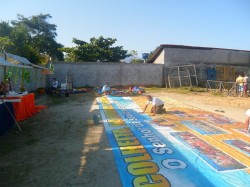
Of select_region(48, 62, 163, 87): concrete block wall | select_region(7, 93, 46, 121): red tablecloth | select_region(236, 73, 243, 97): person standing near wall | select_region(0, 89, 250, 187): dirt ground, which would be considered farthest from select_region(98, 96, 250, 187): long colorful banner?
select_region(48, 62, 163, 87): concrete block wall

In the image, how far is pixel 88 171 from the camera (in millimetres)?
4793

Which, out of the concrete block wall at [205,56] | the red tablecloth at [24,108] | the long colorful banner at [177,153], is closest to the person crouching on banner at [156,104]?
the long colorful banner at [177,153]

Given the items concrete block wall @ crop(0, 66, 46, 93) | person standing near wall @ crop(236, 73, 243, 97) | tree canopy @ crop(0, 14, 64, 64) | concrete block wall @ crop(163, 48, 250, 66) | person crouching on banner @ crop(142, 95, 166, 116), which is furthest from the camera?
tree canopy @ crop(0, 14, 64, 64)

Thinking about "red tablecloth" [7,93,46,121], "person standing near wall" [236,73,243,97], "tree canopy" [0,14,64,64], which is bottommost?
"red tablecloth" [7,93,46,121]

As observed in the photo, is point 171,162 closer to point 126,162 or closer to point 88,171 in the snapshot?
point 126,162

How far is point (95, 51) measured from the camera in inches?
1163

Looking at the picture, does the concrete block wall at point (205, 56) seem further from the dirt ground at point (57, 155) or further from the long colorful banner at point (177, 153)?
the dirt ground at point (57, 155)

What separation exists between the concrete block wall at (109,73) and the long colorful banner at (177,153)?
14041 mm

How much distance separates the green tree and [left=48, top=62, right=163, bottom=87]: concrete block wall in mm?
6696

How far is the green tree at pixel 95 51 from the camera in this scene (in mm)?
29359

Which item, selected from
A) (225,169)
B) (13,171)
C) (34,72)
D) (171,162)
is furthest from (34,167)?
(34,72)

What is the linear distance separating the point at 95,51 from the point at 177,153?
25.2 metres

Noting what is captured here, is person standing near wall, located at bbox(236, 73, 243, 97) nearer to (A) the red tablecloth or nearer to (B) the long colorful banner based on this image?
(B) the long colorful banner

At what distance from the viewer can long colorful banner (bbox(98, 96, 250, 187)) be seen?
445 centimetres
